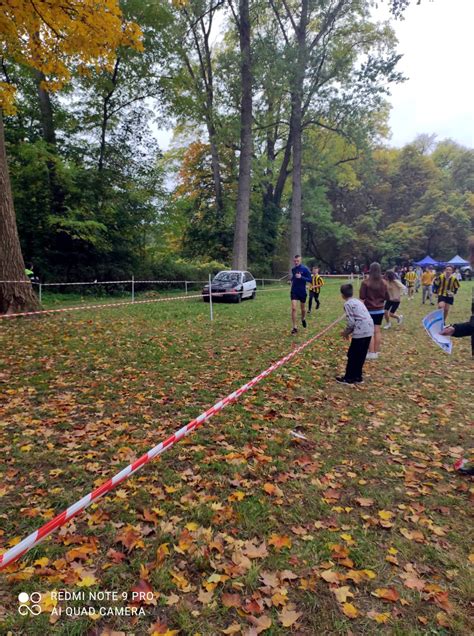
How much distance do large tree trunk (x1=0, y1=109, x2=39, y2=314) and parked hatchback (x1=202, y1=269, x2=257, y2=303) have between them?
8.44 metres

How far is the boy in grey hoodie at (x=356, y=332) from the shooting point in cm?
617

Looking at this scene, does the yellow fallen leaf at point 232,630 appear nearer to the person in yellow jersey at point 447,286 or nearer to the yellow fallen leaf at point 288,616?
the yellow fallen leaf at point 288,616

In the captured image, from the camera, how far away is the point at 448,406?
5484mm

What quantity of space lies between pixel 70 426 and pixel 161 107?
70.1 feet

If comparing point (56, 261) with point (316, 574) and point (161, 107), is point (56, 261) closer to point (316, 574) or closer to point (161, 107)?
point (161, 107)

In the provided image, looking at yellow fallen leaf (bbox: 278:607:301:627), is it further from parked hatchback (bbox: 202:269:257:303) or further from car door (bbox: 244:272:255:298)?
car door (bbox: 244:272:255:298)

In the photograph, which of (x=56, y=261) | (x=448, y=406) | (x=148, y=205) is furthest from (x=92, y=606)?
(x=148, y=205)

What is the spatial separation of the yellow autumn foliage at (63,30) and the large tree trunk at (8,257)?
2.92 metres

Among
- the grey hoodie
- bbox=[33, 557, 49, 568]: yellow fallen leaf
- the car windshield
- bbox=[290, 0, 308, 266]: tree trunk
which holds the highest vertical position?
bbox=[290, 0, 308, 266]: tree trunk

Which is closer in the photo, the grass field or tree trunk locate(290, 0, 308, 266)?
the grass field

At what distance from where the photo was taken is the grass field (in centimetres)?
220

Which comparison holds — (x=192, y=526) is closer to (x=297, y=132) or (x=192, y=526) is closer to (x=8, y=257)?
(x=8, y=257)

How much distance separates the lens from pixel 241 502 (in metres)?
3.17

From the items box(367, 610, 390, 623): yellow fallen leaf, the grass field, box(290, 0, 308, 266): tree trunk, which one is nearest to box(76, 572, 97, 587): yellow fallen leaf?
the grass field
